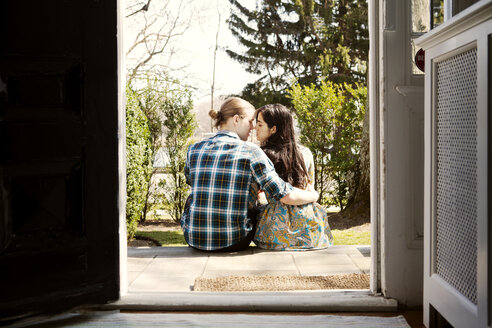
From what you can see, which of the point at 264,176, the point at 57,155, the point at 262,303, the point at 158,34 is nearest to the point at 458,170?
the point at 262,303

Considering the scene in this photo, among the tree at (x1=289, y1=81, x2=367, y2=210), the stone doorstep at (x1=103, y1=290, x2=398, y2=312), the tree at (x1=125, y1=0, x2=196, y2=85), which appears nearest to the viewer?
the stone doorstep at (x1=103, y1=290, x2=398, y2=312)

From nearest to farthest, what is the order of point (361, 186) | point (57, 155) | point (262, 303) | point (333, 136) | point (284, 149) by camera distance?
1. point (57, 155)
2. point (262, 303)
3. point (284, 149)
4. point (361, 186)
5. point (333, 136)

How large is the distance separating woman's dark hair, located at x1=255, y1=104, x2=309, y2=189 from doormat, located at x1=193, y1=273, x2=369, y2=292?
1.20 metres

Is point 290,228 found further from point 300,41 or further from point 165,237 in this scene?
point 300,41

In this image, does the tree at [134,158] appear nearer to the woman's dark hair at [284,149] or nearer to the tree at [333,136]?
the woman's dark hair at [284,149]

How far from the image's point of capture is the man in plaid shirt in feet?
12.3

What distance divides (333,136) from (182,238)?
256 cm

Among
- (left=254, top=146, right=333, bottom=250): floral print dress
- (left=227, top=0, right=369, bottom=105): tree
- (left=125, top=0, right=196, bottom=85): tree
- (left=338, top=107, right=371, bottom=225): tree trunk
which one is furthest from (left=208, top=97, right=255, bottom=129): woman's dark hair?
(left=227, top=0, right=369, bottom=105): tree

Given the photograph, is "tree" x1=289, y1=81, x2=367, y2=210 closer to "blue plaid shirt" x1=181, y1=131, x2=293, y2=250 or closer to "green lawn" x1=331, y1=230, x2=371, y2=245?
"green lawn" x1=331, y1=230, x2=371, y2=245

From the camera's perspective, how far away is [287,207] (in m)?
3.91

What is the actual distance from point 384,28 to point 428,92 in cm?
53

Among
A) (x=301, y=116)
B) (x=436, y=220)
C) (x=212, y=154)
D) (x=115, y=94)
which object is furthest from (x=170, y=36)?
(x=436, y=220)

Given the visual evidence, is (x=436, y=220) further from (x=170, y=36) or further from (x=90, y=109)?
(x=170, y=36)

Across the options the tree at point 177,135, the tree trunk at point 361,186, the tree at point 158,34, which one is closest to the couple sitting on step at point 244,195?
the tree at point 177,135
